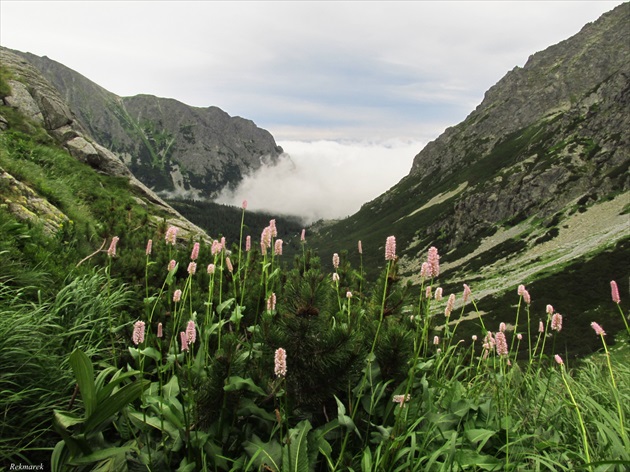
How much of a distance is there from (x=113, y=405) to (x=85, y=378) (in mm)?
301

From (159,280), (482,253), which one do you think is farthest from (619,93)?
(159,280)

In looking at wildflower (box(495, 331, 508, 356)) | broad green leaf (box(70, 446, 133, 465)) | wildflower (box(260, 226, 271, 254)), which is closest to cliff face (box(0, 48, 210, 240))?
wildflower (box(260, 226, 271, 254))

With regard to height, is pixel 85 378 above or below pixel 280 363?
below

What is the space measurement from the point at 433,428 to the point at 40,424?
11.2ft

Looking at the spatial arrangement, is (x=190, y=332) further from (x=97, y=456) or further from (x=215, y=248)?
(x=215, y=248)

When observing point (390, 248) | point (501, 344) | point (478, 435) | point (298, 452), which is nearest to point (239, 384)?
point (298, 452)

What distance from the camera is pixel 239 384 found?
3.21 meters

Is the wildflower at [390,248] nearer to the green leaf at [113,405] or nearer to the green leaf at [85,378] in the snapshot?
the green leaf at [113,405]

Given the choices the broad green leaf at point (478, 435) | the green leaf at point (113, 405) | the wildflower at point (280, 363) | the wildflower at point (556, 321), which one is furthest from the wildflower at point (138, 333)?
the wildflower at point (556, 321)

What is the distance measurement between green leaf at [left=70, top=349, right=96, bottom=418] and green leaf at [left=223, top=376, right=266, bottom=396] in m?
1.00

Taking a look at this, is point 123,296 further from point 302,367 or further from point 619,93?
point 619,93

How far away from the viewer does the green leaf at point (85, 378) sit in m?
2.83

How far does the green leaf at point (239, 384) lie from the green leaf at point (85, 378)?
1.00 metres

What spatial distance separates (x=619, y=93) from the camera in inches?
6870
